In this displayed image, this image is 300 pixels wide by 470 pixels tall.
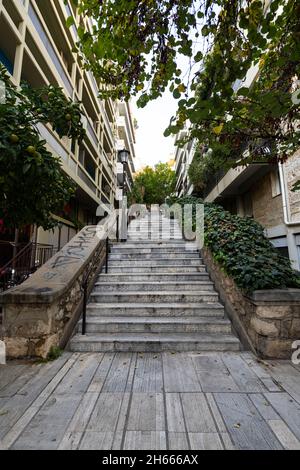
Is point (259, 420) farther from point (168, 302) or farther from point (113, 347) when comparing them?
point (168, 302)

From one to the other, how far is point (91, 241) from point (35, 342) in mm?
2978

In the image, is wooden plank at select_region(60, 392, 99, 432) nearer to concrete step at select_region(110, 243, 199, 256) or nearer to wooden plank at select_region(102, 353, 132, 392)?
wooden plank at select_region(102, 353, 132, 392)

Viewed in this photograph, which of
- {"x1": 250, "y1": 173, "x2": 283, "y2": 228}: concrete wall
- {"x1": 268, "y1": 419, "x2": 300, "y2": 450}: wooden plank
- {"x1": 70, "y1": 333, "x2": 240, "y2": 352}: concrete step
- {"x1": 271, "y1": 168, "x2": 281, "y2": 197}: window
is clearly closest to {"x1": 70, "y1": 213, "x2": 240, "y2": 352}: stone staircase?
{"x1": 70, "y1": 333, "x2": 240, "y2": 352}: concrete step

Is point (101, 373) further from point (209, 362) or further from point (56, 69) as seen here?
point (56, 69)

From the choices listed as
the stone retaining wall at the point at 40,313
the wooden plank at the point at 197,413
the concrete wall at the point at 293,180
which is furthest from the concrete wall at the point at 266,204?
the stone retaining wall at the point at 40,313

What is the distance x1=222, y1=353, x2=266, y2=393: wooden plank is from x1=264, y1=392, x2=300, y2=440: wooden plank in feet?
0.52

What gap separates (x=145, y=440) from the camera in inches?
68.6

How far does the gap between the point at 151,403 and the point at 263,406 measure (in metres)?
1.05

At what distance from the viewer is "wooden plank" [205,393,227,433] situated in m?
1.87

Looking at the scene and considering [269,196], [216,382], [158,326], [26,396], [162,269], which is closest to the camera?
[26,396]

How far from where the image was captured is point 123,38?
108 inches

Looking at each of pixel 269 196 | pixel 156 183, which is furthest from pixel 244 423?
pixel 156 183

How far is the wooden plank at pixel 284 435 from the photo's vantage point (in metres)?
1.70

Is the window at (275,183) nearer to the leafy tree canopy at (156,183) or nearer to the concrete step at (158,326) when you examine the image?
the concrete step at (158,326)
